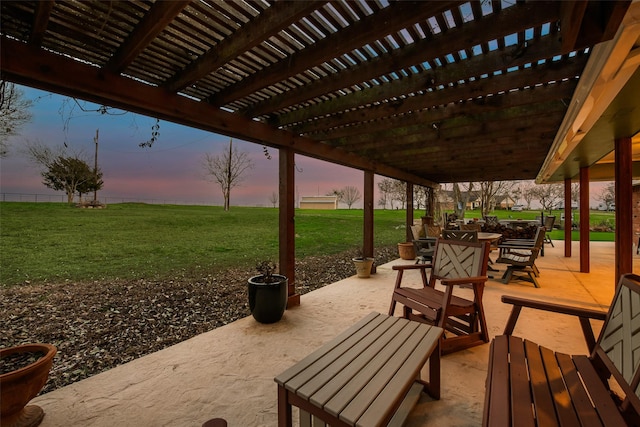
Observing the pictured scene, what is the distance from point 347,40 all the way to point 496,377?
6.64ft

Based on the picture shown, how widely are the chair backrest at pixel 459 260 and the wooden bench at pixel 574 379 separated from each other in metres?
0.97

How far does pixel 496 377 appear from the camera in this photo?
4.28ft

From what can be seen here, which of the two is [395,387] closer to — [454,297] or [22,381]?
[454,297]

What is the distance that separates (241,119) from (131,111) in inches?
39.3

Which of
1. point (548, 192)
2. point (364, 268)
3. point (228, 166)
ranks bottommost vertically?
point (364, 268)

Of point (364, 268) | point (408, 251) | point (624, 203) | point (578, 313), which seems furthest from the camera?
point (408, 251)

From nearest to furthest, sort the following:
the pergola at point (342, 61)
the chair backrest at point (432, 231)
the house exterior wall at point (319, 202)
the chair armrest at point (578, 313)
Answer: the pergola at point (342, 61), the chair armrest at point (578, 313), the chair backrest at point (432, 231), the house exterior wall at point (319, 202)

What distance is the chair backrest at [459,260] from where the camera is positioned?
2588 mm

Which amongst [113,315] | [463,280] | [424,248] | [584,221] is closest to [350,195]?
[424,248]

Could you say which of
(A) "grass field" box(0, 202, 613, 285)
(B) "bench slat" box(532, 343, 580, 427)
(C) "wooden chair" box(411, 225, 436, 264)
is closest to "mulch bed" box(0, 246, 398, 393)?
(A) "grass field" box(0, 202, 613, 285)

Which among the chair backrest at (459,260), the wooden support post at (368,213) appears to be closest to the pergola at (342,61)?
the chair backrest at (459,260)

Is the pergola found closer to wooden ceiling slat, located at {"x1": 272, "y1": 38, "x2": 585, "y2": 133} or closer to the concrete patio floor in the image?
wooden ceiling slat, located at {"x1": 272, "y1": 38, "x2": 585, "y2": 133}

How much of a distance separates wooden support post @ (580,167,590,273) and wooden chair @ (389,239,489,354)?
14.5 ft

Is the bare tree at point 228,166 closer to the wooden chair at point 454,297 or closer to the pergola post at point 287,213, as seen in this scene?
the pergola post at point 287,213
